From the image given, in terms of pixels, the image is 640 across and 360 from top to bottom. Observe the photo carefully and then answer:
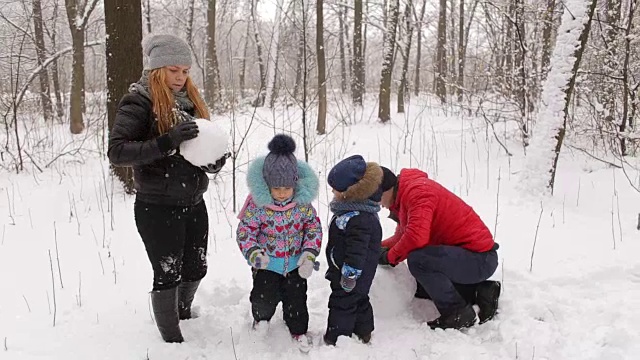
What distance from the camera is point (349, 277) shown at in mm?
2980

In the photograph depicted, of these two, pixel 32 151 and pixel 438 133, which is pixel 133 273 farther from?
pixel 438 133

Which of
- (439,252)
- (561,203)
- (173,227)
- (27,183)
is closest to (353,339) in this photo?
(439,252)

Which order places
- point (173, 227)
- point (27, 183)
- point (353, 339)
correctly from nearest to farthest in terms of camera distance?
point (173, 227), point (353, 339), point (27, 183)

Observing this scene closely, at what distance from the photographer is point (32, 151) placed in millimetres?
8984

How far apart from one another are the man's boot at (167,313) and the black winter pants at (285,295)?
50 cm

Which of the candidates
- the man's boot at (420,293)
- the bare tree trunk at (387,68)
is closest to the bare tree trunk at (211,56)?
the bare tree trunk at (387,68)

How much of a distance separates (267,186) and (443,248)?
4.26 feet

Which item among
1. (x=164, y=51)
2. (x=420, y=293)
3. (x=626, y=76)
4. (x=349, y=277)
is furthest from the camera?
(x=626, y=76)

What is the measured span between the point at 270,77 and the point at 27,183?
517 inches

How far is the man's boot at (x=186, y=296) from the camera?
3094mm

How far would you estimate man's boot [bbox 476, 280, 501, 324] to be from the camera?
10.9 feet

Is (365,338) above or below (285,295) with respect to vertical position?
below

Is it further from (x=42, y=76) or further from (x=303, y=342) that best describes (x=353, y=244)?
(x=42, y=76)

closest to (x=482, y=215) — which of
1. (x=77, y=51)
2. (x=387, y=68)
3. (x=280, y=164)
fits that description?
(x=280, y=164)
